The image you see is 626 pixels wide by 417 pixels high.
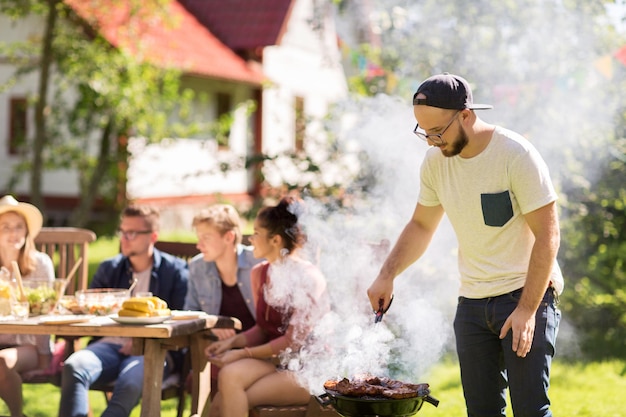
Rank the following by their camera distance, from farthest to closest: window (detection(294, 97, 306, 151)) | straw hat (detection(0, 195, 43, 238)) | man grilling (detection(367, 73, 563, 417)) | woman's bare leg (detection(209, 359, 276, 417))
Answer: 1. window (detection(294, 97, 306, 151))
2. straw hat (detection(0, 195, 43, 238))
3. woman's bare leg (detection(209, 359, 276, 417))
4. man grilling (detection(367, 73, 563, 417))

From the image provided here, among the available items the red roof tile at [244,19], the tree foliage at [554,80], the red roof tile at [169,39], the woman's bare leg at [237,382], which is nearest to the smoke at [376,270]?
the woman's bare leg at [237,382]

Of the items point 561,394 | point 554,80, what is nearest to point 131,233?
point 561,394

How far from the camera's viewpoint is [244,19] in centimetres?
1872

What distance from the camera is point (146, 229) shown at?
4797 mm

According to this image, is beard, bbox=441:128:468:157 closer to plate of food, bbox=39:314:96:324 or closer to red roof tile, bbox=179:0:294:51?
plate of food, bbox=39:314:96:324

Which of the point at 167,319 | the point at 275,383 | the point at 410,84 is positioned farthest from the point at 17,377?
the point at 410,84

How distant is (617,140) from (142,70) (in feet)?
24.7

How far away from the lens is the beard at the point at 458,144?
3.23 m

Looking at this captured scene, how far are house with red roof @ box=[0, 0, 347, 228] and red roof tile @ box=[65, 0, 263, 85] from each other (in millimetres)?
18

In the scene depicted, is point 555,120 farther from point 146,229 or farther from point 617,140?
point 146,229

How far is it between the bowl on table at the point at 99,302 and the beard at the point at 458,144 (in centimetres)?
187

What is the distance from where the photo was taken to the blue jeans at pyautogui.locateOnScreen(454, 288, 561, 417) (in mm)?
3189

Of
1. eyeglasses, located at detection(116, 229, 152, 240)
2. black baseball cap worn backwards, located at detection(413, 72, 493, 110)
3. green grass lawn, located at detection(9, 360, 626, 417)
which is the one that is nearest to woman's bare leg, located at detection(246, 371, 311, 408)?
eyeglasses, located at detection(116, 229, 152, 240)

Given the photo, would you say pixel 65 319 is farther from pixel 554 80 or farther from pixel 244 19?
pixel 244 19
